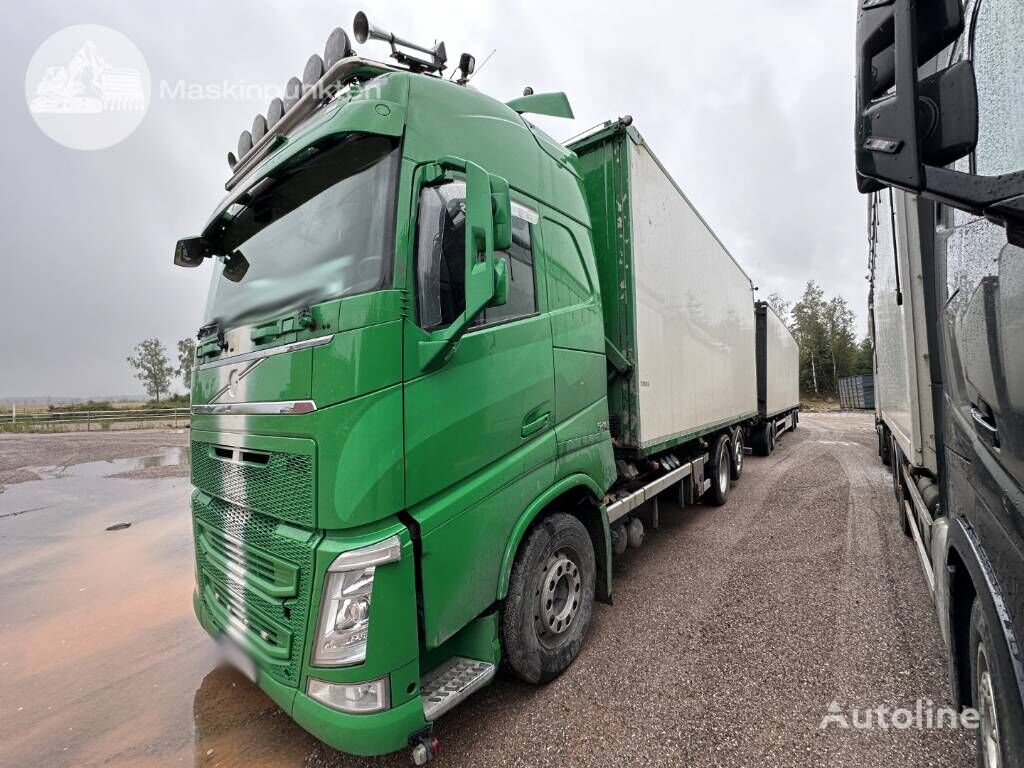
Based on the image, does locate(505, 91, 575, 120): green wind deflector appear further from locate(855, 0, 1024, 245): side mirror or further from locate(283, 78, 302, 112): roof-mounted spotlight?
locate(855, 0, 1024, 245): side mirror

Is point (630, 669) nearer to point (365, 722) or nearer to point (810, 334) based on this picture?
point (365, 722)

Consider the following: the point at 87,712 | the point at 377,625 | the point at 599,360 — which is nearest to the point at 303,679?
the point at 377,625

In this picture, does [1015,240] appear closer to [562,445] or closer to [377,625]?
[562,445]

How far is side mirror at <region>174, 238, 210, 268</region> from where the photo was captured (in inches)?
102

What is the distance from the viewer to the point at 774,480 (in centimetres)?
735

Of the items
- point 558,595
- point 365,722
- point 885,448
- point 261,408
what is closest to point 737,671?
point 558,595

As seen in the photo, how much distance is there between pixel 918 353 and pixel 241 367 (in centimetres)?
378

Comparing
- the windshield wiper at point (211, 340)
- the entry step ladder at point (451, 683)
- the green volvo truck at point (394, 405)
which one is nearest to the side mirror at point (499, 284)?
the green volvo truck at point (394, 405)

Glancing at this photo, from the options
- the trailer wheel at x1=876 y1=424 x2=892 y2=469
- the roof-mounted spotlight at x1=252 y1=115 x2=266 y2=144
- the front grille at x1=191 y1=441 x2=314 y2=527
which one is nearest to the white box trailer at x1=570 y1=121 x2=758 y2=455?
the roof-mounted spotlight at x1=252 y1=115 x2=266 y2=144

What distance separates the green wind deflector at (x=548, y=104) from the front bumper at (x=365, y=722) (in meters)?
3.45

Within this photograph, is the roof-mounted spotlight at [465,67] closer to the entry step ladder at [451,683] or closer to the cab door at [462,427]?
the cab door at [462,427]

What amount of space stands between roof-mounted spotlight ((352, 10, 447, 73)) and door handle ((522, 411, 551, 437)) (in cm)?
195

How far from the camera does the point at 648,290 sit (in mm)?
3736

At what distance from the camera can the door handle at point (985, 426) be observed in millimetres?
1294
